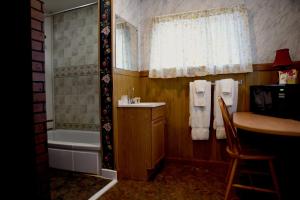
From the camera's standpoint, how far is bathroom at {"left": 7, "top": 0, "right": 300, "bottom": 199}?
7.18 feet

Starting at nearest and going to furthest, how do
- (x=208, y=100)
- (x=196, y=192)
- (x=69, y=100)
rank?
(x=196, y=192), (x=208, y=100), (x=69, y=100)

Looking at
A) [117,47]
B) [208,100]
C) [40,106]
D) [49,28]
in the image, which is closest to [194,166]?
[208,100]

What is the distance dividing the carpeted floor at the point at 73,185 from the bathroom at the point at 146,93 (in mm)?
83

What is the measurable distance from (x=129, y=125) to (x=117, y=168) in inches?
20.1

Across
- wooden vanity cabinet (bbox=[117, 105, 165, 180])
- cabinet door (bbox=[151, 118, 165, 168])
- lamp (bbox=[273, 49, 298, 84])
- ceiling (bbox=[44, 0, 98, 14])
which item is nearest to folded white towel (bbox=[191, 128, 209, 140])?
cabinet door (bbox=[151, 118, 165, 168])

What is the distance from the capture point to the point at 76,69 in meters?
3.29

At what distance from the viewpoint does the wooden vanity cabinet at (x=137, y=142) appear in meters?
2.17

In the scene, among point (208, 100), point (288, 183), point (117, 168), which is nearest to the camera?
point (288, 183)

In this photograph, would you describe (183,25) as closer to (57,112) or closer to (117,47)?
(117,47)

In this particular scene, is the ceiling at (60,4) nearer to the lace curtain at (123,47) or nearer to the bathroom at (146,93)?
the bathroom at (146,93)

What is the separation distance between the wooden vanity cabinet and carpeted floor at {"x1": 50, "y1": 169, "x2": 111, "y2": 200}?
28cm

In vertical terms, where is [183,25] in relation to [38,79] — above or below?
above

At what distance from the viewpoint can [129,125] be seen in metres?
2.23

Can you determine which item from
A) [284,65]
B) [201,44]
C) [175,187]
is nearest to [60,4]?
[201,44]
